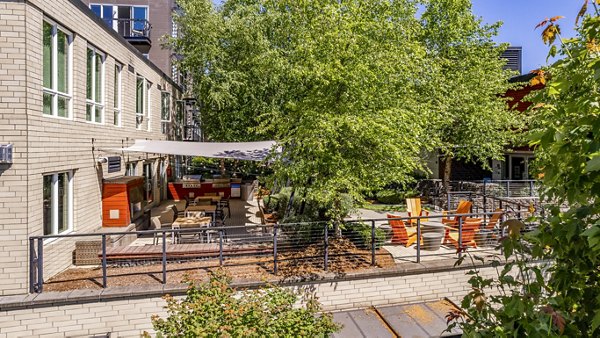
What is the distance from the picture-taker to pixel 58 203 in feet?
29.9

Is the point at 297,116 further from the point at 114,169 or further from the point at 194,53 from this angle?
the point at 194,53

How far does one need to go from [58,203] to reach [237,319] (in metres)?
6.74

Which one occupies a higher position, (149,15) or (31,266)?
(149,15)

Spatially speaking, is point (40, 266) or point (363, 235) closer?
point (40, 266)

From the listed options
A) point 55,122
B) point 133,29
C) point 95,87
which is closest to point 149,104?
point 95,87

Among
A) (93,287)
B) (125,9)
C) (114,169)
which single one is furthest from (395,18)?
(125,9)

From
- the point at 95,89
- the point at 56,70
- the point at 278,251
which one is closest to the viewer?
the point at 56,70

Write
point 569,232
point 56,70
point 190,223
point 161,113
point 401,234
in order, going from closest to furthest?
1. point 569,232
2. point 56,70
3. point 401,234
4. point 190,223
5. point 161,113

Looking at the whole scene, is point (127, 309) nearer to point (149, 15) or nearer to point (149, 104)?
point (149, 104)

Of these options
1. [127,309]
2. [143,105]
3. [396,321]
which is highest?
[143,105]

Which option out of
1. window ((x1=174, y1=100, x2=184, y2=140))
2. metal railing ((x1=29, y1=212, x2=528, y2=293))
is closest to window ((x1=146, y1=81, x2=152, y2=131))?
window ((x1=174, y1=100, x2=184, y2=140))

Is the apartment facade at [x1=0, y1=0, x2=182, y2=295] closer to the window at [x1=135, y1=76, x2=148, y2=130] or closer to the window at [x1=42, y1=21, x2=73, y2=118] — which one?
the window at [x1=42, y1=21, x2=73, y2=118]

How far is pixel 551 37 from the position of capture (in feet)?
8.24

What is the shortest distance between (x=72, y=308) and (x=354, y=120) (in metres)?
6.44
